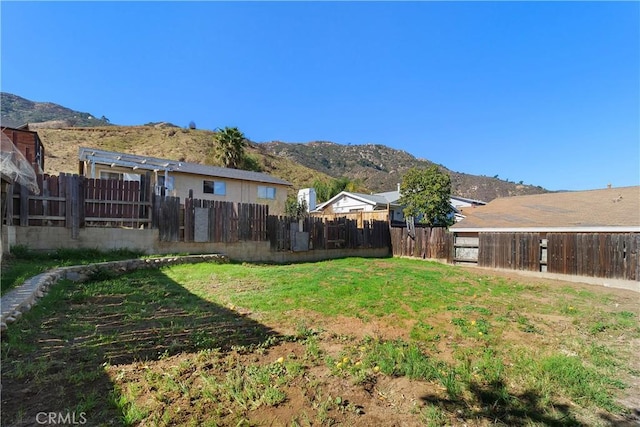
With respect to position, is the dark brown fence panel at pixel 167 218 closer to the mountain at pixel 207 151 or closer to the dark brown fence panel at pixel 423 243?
the dark brown fence panel at pixel 423 243

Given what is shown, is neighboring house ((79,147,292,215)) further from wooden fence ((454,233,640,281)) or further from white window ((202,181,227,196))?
wooden fence ((454,233,640,281))

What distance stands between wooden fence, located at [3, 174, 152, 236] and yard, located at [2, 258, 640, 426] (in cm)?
369

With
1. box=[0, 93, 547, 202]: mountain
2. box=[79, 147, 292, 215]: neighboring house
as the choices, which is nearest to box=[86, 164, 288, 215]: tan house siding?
box=[79, 147, 292, 215]: neighboring house

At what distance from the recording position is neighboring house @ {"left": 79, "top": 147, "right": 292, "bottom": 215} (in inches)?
661

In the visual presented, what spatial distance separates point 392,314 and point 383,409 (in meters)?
2.75

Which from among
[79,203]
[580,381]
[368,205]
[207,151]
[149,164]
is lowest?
[580,381]

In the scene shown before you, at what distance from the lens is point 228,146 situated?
30812mm

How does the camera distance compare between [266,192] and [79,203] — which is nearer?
[79,203]

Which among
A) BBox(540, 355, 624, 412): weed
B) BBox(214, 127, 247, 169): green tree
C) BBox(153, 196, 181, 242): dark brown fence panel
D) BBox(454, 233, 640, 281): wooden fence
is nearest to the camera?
Result: BBox(540, 355, 624, 412): weed

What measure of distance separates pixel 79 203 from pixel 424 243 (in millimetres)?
13910

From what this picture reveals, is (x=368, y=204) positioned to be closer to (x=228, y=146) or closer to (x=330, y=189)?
(x=330, y=189)

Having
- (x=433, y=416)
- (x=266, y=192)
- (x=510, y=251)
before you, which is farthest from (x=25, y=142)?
(x=510, y=251)

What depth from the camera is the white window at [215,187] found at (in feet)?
69.2

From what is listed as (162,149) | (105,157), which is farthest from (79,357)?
(162,149)
